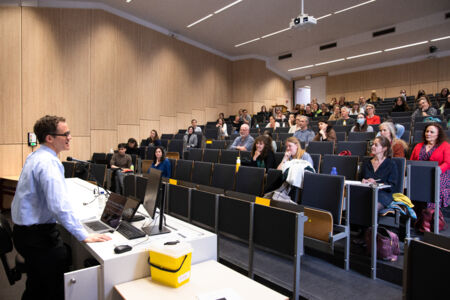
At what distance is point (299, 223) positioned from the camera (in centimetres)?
173

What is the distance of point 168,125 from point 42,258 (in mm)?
7453

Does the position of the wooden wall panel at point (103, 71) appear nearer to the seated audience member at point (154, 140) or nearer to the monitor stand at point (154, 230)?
the seated audience member at point (154, 140)

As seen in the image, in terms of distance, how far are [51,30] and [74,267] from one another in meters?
6.05

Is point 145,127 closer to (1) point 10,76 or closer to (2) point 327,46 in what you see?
(1) point 10,76

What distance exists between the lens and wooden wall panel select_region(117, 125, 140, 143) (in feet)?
24.5

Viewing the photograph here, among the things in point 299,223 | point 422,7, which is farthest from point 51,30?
point 422,7

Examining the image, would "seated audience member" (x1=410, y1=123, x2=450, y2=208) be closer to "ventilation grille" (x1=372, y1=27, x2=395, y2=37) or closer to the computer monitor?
the computer monitor

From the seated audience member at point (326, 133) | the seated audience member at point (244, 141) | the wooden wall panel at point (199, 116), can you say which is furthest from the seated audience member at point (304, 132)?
the wooden wall panel at point (199, 116)

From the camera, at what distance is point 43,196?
146 cm

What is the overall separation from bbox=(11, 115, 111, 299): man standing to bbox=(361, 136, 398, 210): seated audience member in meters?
2.19

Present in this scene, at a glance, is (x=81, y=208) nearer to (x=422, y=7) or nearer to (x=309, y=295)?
(x=309, y=295)

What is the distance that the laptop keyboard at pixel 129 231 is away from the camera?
1.53 metres

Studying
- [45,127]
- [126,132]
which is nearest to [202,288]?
[45,127]

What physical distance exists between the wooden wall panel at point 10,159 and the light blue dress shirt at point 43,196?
5263mm
